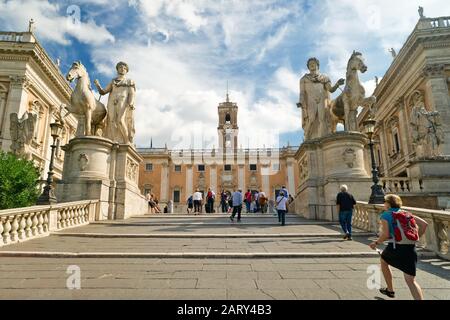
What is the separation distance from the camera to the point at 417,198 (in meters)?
12.4

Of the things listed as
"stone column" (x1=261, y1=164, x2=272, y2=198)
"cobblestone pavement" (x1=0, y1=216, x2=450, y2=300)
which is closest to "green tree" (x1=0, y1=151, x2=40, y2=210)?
→ "cobblestone pavement" (x1=0, y1=216, x2=450, y2=300)

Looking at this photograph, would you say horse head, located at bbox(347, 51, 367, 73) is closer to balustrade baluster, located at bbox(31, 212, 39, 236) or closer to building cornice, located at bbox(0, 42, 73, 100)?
balustrade baluster, located at bbox(31, 212, 39, 236)

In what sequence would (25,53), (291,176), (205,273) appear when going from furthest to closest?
(291,176) → (25,53) → (205,273)

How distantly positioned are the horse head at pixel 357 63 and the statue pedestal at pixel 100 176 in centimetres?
1061

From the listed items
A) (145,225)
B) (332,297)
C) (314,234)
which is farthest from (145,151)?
(332,297)

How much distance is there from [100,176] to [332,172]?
9497 millimetres

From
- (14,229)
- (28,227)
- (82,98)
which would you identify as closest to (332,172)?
(28,227)

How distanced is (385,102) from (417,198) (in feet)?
73.3

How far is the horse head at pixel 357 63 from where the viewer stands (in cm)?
1211

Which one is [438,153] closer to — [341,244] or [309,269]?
[341,244]

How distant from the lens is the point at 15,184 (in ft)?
38.6

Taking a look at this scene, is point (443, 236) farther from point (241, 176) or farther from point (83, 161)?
point (241, 176)

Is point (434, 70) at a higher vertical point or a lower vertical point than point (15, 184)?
higher

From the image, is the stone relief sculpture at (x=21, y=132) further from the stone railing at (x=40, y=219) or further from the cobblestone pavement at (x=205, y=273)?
the cobblestone pavement at (x=205, y=273)
